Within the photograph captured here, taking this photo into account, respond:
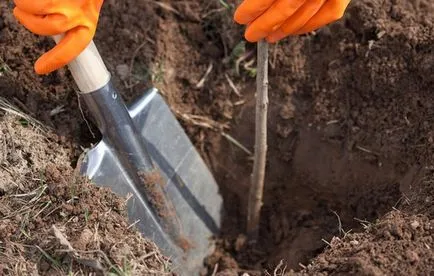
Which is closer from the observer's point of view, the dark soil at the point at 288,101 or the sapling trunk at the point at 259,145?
the sapling trunk at the point at 259,145

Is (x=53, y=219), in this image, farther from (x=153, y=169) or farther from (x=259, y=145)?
(x=259, y=145)

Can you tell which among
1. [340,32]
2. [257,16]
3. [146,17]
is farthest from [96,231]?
[340,32]

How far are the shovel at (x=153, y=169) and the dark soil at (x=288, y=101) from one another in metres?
0.11

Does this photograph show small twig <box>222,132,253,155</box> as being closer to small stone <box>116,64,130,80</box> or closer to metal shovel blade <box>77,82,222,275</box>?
metal shovel blade <box>77,82,222,275</box>

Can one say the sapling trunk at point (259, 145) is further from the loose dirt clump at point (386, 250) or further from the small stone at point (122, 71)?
the small stone at point (122, 71)

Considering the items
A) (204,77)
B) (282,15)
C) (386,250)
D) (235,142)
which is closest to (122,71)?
(204,77)

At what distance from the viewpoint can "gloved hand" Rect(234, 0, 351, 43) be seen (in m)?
1.82

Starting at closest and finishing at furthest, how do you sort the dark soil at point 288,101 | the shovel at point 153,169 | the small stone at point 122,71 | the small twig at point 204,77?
the shovel at point 153,169
the dark soil at point 288,101
the small stone at point 122,71
the small twig at point 204,77

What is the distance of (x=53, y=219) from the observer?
195cm

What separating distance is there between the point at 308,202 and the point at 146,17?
1045mm

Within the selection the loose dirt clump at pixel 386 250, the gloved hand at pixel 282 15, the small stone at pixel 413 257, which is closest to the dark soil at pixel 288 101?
the loose dirt clump at pixel 386 250

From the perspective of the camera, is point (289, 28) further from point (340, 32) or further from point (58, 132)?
point (58, 132)

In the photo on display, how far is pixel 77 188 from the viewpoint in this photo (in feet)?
6.57

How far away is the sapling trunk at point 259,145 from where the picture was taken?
81.4 inches
